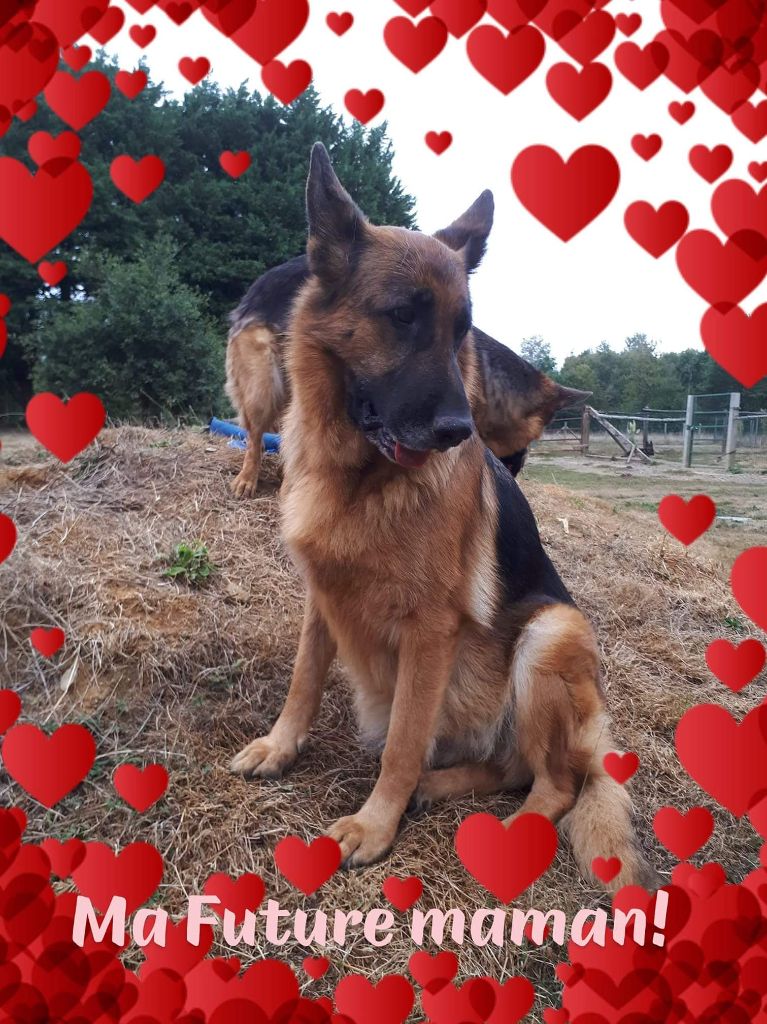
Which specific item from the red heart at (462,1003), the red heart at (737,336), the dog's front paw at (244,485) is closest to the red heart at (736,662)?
the red heart at (737,336)

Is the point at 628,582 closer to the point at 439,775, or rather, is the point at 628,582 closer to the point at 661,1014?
the point at 439,775

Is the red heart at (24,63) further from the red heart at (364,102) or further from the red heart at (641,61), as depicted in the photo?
the red heart at (641,61)

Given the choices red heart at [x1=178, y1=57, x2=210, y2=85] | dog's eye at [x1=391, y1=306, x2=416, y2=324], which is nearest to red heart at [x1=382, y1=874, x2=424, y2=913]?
dog's eye at [x1=391, y1=306, x2=416, y2=324]

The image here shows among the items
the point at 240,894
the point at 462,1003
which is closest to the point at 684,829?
the point at 462,1003

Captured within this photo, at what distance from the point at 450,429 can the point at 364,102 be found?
0.99m

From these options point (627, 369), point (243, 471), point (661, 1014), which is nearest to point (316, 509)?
point (661, 1014)

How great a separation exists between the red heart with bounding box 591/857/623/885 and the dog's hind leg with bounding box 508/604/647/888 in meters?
0.24

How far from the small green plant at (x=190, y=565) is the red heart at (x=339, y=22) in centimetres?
270

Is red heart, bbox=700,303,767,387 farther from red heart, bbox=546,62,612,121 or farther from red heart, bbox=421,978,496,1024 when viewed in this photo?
red heart, bbox=421,978,496,1024

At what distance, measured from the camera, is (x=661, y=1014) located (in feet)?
5.12

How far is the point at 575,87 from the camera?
172 cm

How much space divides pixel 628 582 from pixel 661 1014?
4078mm

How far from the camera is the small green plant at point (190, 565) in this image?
12.0 feet

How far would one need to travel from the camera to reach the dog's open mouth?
2316 mm
